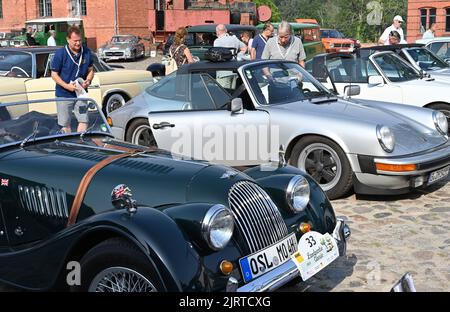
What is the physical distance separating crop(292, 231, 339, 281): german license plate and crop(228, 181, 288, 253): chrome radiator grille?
15 cm

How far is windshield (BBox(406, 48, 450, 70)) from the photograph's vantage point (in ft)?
32.7

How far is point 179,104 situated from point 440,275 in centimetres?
382

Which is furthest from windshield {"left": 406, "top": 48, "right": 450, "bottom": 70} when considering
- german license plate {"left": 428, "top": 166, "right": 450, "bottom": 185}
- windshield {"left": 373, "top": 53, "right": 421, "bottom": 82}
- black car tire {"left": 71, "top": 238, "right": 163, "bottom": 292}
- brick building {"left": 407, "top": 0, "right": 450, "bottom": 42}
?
brick building {"left": 407, "top": 0, "right": 450, "bottom": 42}

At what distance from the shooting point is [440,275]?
4371 mm

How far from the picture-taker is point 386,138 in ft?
19.4

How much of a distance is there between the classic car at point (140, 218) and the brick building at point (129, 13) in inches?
991

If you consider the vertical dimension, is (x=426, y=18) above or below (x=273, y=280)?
above

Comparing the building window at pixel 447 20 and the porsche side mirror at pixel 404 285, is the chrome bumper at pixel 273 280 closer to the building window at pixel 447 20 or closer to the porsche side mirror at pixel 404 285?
the porsche side mirror at pixel 404 285

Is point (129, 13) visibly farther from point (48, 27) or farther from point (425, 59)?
point (425, 59)

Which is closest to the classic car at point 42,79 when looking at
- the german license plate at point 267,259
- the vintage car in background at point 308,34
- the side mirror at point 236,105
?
the side mirror at point 236,105

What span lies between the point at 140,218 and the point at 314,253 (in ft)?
3.87

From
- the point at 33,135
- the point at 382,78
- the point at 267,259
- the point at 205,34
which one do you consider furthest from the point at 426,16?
the point at 267,259

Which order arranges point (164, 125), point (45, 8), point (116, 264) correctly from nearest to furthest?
1. point (116, 264)
2. point (164, 125)
3. point (45, 8)

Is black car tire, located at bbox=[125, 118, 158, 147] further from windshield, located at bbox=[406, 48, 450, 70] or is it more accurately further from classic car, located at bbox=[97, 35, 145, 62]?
classic car, located at bbox=[97, 35, 145, 62]
